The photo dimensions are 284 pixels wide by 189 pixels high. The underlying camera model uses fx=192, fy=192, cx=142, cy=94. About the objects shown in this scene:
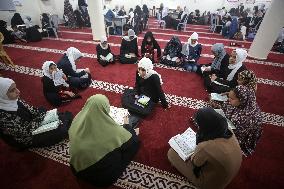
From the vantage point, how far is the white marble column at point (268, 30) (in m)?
5.21

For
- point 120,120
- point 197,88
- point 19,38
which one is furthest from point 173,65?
point 19,38

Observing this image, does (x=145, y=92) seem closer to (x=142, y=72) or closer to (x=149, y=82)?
(x=149, y=82)

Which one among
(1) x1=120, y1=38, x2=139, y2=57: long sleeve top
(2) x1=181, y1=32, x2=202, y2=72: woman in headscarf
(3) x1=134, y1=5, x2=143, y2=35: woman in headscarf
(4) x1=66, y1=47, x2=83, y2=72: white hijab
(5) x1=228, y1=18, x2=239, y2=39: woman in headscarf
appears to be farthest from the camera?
(3) x1=134, y1=5, x2=143, y2=35: woman in headscarf

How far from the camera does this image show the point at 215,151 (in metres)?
1.61

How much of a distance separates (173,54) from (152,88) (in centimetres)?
219

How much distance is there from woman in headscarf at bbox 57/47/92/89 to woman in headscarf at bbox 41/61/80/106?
29cm

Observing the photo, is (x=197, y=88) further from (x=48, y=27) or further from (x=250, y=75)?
(x=48, y=27)

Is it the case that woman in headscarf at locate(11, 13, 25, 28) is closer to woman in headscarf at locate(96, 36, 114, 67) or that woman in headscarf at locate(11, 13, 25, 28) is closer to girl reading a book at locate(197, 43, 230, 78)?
woman in headscarf at locate(96, 36, 114, 67)

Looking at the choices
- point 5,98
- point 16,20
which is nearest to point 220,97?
point 5,98

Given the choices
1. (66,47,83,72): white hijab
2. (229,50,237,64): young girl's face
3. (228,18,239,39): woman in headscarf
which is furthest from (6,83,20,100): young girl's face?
(228,18,239,39): woman in headscarf

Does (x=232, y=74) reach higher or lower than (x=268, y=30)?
lower

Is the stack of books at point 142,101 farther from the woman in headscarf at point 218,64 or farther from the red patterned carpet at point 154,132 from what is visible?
the woman in headscarf at point 218,64

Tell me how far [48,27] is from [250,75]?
25.5 ft

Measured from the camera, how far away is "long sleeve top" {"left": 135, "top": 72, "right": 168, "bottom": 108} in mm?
3100
